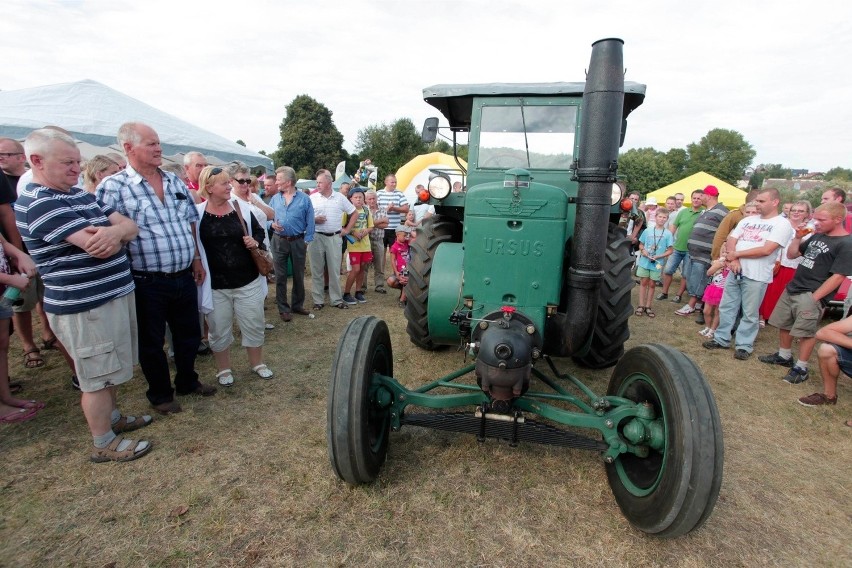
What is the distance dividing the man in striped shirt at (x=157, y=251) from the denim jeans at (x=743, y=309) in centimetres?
535

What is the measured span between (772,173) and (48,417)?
110 meters

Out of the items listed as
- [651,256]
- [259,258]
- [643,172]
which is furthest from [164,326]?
[643,172]

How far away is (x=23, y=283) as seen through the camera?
277cm

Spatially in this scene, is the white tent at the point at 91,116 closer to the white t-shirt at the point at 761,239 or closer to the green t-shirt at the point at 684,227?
the green t-shirt at the point at 684,227

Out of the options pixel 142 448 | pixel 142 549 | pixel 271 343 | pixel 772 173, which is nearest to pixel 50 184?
pixel 142 448

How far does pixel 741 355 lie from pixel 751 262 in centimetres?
100

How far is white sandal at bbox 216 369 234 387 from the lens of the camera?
356cm

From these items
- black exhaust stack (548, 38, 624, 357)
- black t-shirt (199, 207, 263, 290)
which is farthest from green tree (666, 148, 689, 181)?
black t-shirt (199, 207, 263, 290)

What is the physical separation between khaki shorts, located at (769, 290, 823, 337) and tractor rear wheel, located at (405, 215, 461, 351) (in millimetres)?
3426

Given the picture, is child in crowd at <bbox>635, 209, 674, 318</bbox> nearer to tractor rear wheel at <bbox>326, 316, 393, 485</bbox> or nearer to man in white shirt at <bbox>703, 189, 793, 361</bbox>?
man in white shirt at <bbox>703, 189, 793, 361</bbox>

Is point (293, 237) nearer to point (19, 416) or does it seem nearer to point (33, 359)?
point (33, 359)

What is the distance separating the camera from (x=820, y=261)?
4145 millimetres

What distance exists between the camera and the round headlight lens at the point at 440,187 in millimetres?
3385

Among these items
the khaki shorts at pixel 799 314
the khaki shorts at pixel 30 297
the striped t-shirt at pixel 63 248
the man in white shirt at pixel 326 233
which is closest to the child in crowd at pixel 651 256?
the khaki shorts at pixel 799 314
